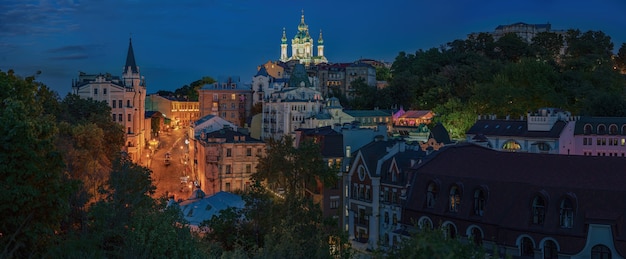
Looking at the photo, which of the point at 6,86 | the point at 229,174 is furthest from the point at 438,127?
the point at 6,86

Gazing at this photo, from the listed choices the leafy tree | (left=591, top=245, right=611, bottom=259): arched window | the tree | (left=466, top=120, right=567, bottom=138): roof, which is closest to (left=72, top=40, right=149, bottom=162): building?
the tree

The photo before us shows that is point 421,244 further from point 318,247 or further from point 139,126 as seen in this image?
point 139,126

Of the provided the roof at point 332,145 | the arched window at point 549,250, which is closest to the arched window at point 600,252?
the arched window at point 549,250

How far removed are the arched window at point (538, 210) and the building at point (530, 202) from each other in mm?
45

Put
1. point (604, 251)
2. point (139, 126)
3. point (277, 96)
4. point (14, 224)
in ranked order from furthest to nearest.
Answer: point (277, 96), point (139, 126), point (604, 251), point (14, 224)

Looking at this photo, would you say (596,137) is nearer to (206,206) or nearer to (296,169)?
(296,169)

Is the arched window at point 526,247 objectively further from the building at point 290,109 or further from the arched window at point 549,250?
the building at point 290,109

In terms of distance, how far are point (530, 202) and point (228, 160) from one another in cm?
3429

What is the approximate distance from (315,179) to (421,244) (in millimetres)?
31140

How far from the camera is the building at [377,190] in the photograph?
128 ft

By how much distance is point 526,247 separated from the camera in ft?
101

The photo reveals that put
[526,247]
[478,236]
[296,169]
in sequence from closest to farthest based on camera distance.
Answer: [526,247] → [478,236] → [296,169]

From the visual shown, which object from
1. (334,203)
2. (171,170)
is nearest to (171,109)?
(171,170)

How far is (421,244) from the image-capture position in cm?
1405
